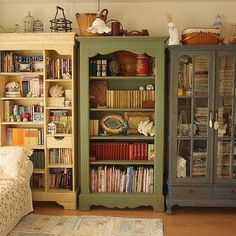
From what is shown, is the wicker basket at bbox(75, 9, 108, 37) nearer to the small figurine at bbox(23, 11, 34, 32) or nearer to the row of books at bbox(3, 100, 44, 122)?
the small figurine at bbox(23, 11, 34, 32)

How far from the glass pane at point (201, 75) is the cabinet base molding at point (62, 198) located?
1750 millimetres

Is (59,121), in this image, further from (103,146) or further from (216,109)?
(216,109)

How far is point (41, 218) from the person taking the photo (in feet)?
12.1

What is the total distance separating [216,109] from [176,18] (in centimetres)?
117

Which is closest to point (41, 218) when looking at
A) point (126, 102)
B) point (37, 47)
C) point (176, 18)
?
point (126, 102)

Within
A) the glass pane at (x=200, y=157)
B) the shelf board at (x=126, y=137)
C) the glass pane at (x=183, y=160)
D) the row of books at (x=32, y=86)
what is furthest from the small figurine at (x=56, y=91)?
the glass pane at (x=200, y=157)

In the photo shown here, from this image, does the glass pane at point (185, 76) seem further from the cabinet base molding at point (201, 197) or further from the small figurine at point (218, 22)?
the cabinet base molding at point (201, 197)

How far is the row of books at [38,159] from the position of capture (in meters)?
4.02

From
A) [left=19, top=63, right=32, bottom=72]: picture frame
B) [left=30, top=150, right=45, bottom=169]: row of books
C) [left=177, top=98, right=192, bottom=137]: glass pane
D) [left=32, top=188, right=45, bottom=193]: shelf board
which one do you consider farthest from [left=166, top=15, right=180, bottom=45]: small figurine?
[left=32, top=188, right=45, bottom=193]: shelf board

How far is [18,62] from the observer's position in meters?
4.04

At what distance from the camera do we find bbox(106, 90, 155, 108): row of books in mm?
3998

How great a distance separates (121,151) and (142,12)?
1.62 m

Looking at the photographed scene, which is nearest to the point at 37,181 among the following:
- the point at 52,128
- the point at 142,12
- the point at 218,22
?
the point at 52,128

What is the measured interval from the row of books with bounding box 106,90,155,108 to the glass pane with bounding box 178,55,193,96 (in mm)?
358
